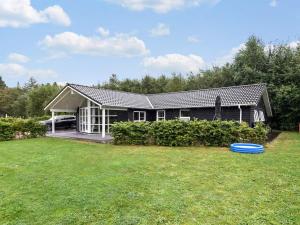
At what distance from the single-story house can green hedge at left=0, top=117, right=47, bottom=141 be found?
6.87ft

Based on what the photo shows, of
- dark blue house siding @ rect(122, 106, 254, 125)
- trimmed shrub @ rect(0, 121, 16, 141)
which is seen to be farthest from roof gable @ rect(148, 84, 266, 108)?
trimmed shrub @ rect(0, 121, 16, 141)

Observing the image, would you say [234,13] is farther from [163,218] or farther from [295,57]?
[163,218]

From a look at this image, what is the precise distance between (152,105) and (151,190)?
52.9 ft

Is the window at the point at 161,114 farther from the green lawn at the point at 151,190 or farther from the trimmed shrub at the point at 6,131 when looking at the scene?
the green lawn at the point at 151,190

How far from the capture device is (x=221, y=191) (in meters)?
5.74

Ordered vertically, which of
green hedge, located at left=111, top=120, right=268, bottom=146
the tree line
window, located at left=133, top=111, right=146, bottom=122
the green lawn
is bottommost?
the green lawn

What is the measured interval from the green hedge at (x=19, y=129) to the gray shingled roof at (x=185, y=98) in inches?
155

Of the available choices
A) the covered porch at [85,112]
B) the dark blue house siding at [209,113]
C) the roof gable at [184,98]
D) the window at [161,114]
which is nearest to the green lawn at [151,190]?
the dark blue house siding at [209,113]

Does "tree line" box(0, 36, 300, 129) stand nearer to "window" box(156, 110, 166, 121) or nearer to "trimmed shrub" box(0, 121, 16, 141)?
"window" box(156, 110, 166, 121)

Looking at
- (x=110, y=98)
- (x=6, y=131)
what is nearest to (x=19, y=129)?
(x=6, y=131)

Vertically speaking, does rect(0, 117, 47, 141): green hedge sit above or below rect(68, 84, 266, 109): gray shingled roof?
below

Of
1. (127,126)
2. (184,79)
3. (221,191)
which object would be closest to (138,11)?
(127,126)

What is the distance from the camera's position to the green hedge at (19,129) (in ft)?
53.5

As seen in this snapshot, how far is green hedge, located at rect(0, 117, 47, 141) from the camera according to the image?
16297 mm
